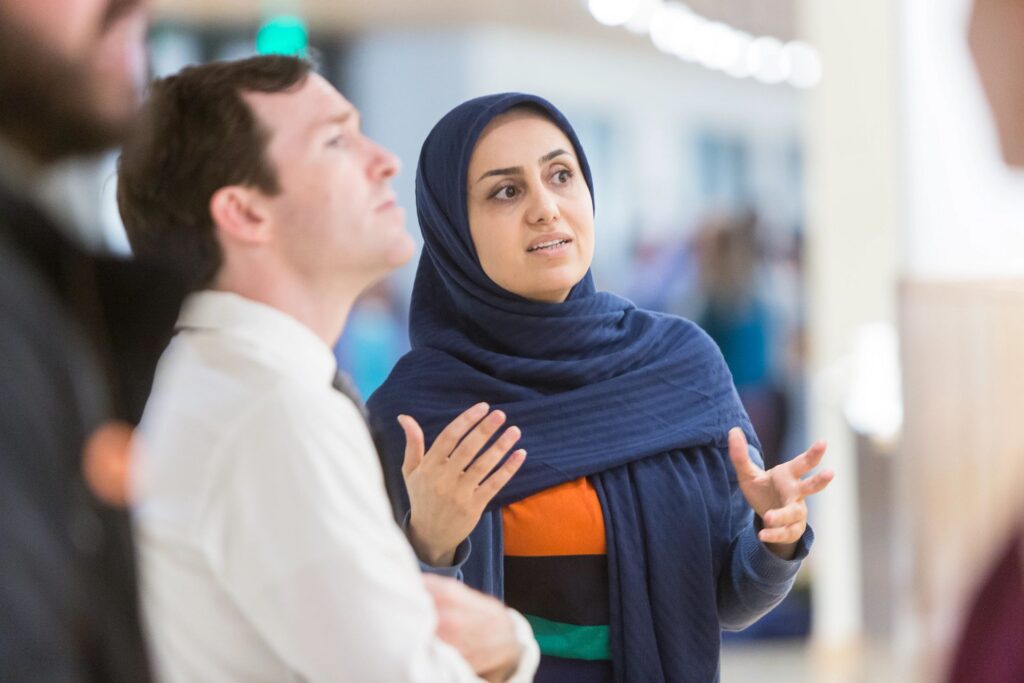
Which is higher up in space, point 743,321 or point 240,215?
point 240,215

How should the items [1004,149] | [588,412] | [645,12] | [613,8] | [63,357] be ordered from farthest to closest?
[645,12]
[613,8]
[588,412]
[63,357]
[1004,149]

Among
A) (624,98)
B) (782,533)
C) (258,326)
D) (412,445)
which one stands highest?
(624,98)

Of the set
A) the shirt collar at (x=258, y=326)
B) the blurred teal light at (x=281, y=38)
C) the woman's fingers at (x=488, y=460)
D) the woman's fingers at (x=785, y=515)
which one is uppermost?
the blurred teal light at (x=281, y=38)

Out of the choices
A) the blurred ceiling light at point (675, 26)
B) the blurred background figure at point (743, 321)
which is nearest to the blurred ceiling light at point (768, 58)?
the blurred ceiling light at point (675, 26)

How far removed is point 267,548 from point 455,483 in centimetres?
29

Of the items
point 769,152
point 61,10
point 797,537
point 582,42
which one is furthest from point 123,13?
point 769,152

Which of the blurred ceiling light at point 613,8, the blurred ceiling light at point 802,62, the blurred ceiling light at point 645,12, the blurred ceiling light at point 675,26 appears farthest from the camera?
the blurred ceiling light at point 802,62

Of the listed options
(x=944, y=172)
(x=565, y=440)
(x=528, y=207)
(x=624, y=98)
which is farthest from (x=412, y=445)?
(x=624, y=98)

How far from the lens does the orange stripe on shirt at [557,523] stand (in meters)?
1.39

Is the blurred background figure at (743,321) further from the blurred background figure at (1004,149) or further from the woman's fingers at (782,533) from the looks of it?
the blurred background figure at (1004,149)

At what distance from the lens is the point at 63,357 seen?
91 cm

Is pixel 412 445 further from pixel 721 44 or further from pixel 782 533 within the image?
pixel 721 44

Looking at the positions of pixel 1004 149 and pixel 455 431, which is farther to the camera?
pixel 455 431

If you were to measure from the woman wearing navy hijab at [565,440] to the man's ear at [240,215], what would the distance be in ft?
0.87
